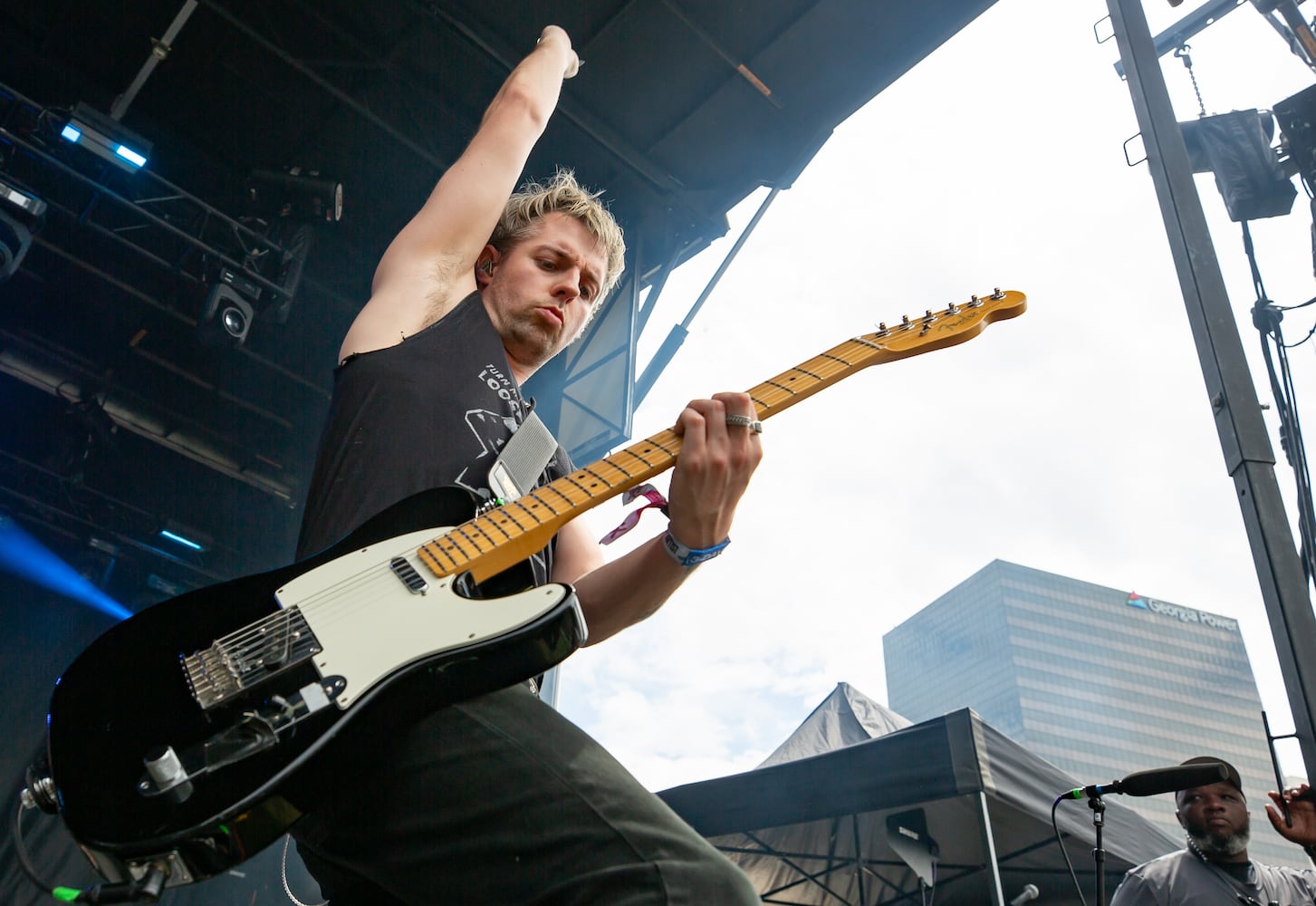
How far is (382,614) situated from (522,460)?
483 mm

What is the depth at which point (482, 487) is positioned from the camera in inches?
56.5

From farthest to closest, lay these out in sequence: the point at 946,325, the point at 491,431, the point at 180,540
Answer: the point at 180,540, the point at 946,325, the point at 491,431

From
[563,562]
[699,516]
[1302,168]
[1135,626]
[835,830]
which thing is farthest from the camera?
[1135,626]

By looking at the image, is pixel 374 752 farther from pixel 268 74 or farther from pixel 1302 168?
pixel 268 74

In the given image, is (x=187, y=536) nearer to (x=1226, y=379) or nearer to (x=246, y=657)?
(x=246, y=657)

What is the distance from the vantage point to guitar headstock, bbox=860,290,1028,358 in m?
1.96

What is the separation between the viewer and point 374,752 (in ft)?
3.36

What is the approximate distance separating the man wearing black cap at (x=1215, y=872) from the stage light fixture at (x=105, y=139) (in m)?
7.72

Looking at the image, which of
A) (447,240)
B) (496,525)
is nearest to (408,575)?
(496,525)

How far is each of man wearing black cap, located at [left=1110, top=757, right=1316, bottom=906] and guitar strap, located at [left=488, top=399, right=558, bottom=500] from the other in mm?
3705

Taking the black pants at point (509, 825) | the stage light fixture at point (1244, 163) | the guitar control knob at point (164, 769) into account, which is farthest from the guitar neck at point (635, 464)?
the stage light fixture at point (1244, 163)

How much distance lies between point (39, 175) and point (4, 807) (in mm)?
5316

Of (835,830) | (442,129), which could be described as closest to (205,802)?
(835,830)

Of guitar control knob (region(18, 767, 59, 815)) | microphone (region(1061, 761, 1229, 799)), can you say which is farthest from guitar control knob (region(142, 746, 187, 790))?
microphone (region(1061, 761, 1229, 799))
